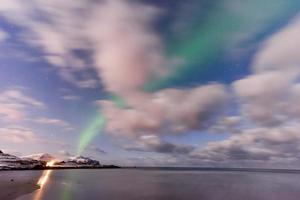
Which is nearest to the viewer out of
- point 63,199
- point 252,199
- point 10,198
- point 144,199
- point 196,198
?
point 10,198

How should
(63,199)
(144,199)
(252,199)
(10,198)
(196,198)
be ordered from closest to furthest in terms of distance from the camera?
1. (10,198)
2. (63,199)
3. (144,199)
4. (196,198)
5. (252,199)

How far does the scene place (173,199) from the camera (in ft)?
218

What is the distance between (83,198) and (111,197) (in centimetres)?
586

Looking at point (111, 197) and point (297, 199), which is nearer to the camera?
point (111, 197)

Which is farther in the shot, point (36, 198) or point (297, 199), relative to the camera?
point (297, 199)

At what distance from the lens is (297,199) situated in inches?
3024

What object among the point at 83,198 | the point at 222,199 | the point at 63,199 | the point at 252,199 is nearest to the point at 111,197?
the point at 83,198

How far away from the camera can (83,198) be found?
6294 cm

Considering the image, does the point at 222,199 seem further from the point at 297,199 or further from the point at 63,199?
the point at 63,199

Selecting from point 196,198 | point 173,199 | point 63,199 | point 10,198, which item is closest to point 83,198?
point 63,199

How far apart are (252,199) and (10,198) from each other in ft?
174

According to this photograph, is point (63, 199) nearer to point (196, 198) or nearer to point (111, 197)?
point (111, 197)

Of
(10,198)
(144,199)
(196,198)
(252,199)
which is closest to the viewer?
(10,198)

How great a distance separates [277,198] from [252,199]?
27.4ft
